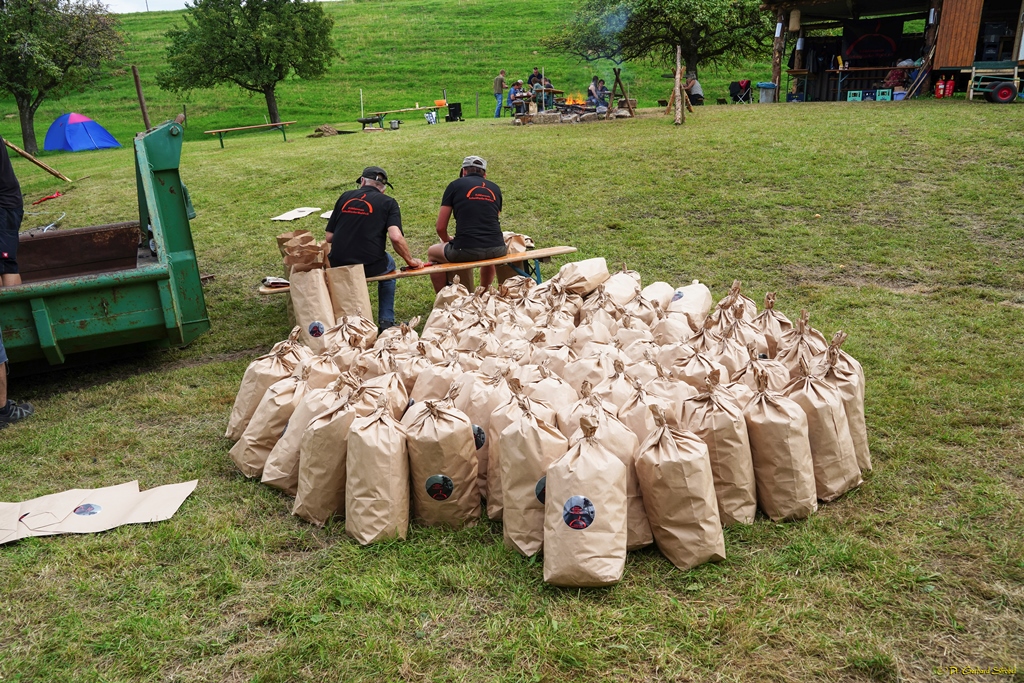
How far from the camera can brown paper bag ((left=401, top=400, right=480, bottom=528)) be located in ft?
11.5

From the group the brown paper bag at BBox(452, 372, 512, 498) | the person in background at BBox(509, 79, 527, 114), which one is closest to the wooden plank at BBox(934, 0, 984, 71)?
the person in background at BBox(509, 79, 527, 114)

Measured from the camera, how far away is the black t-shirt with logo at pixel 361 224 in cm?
667

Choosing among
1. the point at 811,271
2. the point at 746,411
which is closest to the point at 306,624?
the point at 746,411

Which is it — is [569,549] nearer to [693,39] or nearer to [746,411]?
[746,411]

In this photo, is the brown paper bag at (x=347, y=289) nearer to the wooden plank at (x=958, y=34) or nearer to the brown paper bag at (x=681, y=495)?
the brown paper bag at (x=681, y=495)

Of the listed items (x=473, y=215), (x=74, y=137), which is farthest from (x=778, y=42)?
(x=74, y=137)

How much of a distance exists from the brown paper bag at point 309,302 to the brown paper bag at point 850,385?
3819 millimetres

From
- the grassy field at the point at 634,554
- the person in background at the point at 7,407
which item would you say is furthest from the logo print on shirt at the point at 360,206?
the person in background at the point at 7,407

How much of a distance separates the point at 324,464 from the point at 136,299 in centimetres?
304

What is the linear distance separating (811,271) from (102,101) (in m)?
37.2

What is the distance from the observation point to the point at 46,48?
26891 mm

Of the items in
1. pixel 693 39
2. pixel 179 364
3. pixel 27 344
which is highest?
pixel 693 39

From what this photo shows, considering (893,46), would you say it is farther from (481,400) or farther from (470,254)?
(481,400)

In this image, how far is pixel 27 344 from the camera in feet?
17.9
